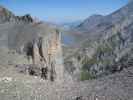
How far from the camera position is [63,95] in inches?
619

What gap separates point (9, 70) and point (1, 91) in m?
6.80

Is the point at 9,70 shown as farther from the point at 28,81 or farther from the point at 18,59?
the point at 18,59

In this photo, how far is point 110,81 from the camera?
18.5 meters

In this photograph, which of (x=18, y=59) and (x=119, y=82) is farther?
(x=18, y=59)

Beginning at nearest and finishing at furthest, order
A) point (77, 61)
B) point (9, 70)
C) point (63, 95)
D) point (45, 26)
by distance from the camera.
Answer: point (63, 95)
point (9, 70)
point (45, 26)
point (77, 61)

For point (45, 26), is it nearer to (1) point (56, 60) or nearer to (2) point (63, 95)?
(1) point (56, 60)

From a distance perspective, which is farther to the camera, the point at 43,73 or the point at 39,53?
the point at 39,53

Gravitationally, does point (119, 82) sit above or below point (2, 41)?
below

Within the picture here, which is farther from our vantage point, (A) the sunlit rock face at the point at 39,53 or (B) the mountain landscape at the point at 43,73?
(A) the sunlit rock face at the point at 39,53

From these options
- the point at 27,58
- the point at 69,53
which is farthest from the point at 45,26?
the point at 69,53

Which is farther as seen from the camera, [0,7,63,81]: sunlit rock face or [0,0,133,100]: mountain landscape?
[0,7,63,81]: sunlit rock face

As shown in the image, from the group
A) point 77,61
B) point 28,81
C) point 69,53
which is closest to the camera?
point 28,81

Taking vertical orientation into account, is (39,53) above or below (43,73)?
above

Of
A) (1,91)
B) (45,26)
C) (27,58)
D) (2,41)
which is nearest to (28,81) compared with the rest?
(1,91)
